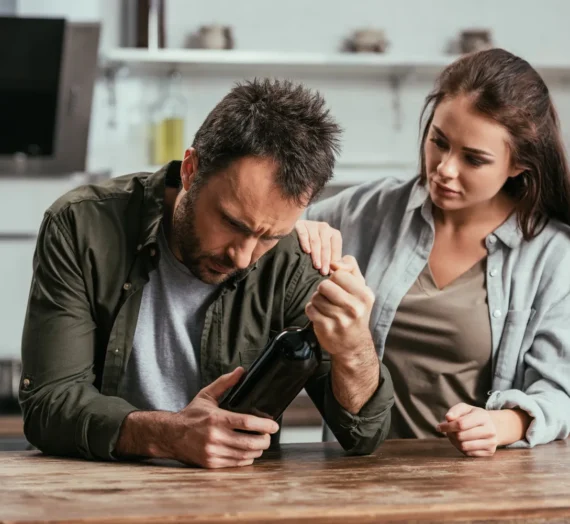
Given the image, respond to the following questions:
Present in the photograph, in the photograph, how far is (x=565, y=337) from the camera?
1.89 metres

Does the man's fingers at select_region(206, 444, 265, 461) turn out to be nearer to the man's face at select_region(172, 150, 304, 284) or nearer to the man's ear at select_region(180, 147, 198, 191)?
the man's face at select_region(172, 150, 304, 284)

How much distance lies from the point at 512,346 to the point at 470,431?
38cm

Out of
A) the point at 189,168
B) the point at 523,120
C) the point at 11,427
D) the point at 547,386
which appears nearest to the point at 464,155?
the point at 523,120

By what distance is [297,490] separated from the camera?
128 cm

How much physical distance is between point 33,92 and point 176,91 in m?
0.66

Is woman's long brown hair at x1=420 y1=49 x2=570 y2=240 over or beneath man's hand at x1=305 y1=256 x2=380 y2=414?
over

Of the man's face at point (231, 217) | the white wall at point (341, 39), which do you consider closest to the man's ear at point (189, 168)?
the man's face at point (231, 217)

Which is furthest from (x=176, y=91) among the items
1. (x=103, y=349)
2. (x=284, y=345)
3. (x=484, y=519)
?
(x=484, y=519)

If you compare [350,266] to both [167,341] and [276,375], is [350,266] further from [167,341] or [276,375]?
[167,341]

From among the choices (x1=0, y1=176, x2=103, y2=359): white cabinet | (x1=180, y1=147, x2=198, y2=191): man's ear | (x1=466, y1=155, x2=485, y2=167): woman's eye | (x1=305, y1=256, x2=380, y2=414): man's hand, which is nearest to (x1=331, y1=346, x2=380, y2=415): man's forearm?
(x1=305, y1=256, x2=380, y2=414): man's hand

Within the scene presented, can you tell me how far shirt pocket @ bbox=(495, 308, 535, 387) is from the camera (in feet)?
6.40

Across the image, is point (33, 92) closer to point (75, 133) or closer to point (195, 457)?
point (75, 133)

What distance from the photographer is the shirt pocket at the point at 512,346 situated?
195cm

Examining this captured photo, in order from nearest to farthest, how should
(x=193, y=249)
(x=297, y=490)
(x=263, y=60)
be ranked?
1. (x=297, y=490)
2. (x=193, y=249)
3. (x=263, y=60)
